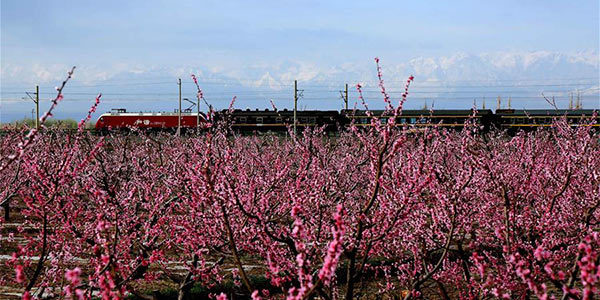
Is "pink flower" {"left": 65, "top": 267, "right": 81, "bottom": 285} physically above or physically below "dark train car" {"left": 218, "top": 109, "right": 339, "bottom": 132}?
below

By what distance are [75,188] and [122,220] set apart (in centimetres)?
139

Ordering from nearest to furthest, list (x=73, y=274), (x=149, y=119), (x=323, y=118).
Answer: (x=73, y=274)
(x=323, y=118)
(x=149, y=119)

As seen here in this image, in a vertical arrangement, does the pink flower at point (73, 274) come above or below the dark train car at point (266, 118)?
below

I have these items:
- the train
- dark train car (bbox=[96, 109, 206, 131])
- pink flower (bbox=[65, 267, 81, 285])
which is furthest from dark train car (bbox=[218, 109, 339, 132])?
pink flower (bbox=[65, 267, 81, 285])

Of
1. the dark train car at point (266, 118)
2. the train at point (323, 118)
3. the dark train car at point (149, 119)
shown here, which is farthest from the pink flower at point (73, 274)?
the dark train car at point (149, 119)

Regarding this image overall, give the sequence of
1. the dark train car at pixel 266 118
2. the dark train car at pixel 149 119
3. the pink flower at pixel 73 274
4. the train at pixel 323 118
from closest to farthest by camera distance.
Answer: the pink flower at pixel 73 274 → the train at pixel 323 118 → the dark train car at pixel 266 118 → the dark train car at pixel 149 119

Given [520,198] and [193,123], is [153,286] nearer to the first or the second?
[520,198]

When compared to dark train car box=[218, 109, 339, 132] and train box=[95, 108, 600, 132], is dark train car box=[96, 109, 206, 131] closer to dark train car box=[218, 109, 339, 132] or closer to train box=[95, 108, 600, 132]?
train box=[95, 108, 600, 132]

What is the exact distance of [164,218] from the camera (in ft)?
26.4

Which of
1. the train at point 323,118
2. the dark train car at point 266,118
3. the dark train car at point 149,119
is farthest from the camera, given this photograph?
the dark train car at point 149,119

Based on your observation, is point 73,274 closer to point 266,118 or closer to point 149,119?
point 266,118

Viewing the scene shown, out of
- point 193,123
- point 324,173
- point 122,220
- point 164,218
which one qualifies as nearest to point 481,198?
point 324,173

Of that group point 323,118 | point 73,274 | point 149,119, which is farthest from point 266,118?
point 73,274

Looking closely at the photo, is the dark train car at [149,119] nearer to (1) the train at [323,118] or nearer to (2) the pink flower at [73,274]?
(1) the train at [323,118]
